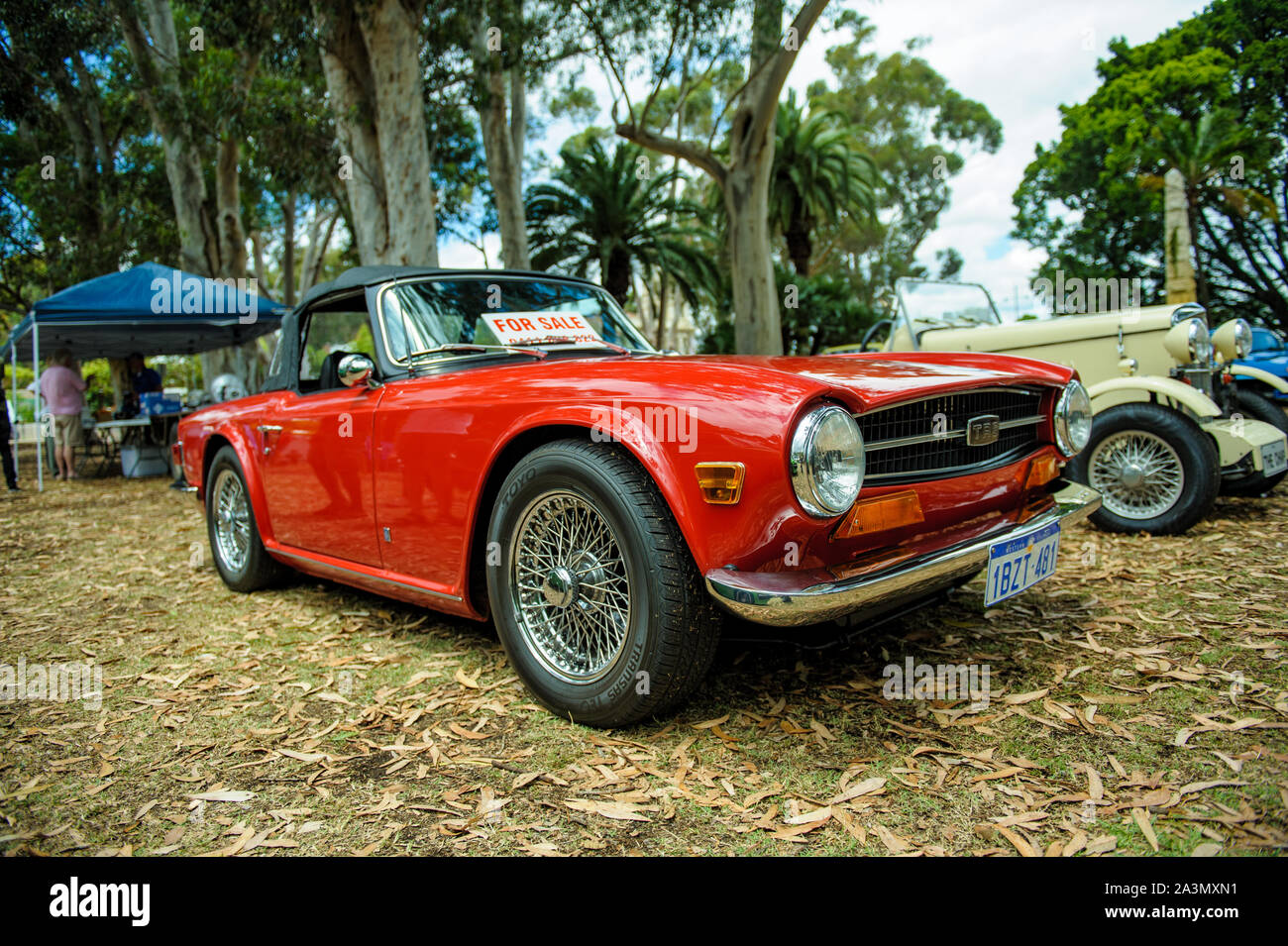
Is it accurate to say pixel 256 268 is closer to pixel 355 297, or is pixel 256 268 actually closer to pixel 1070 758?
pixel 355 297

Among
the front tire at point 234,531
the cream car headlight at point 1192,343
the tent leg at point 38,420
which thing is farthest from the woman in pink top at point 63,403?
the cream car headlight at point 1192,343

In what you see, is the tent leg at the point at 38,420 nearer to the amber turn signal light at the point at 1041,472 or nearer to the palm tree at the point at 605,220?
the palm tree at the point at 605,220

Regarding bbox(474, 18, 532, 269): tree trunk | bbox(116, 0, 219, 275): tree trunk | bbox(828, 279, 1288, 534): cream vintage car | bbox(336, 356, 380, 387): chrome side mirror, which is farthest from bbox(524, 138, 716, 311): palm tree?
bbox(336, 356, 380, 387): chrome side mirror

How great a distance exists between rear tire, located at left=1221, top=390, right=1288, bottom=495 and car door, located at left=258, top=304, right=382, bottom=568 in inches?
189

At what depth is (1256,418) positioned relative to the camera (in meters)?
5.23

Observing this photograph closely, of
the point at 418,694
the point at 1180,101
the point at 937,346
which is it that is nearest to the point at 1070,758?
the point at 418,694

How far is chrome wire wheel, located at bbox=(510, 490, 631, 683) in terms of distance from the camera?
230 centimetres

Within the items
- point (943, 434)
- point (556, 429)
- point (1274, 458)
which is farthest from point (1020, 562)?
point (1274, 458)

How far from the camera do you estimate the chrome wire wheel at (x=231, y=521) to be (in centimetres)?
417

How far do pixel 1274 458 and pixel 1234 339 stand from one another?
2.72ft

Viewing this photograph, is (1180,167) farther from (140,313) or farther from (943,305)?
(140,313)

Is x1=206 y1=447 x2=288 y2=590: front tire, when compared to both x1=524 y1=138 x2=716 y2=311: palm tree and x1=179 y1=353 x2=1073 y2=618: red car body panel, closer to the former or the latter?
x1=179 y1=353 x2=1073 y2=618: red car body panel
